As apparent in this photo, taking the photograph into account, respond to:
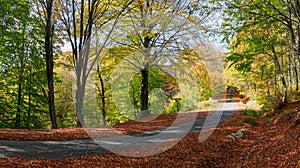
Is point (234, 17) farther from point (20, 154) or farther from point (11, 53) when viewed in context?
point (11, 53)

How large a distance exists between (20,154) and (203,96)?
23877 mm

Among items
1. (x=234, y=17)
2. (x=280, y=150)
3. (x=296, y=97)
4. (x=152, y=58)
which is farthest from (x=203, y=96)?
(x=280, y=150)

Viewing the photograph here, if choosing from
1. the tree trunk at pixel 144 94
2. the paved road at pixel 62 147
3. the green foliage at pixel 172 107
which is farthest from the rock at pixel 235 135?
the green foliage at pixel 172 107

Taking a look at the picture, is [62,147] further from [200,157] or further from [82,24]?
[82,24]

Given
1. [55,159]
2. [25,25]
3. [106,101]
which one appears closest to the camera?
[55,159]

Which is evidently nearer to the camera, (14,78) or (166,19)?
(166,19)

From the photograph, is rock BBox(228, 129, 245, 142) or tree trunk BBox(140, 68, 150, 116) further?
tree trunk BBox(140, 68, 150, 116)

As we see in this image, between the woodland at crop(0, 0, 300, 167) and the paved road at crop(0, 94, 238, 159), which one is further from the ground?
the woodland at crop(0, 0, 300, 167)

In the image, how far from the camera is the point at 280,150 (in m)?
6.14

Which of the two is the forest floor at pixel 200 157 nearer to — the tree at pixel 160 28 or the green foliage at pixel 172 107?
the tree at pixel 160 28

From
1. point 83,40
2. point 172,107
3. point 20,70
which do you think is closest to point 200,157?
point 83,40

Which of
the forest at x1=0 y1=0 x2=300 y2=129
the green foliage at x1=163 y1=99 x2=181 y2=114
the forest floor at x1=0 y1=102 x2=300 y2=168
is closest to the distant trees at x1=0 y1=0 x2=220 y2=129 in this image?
the forest at x1=0 y1=0 x2=300 y2=129

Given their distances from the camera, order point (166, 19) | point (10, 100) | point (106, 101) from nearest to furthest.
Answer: point (166, 19)
point (10, 100)
point (106, 101)

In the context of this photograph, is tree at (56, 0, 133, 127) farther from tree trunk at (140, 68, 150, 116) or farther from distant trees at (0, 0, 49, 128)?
tree trunk at (140, 68, 150, 116)
